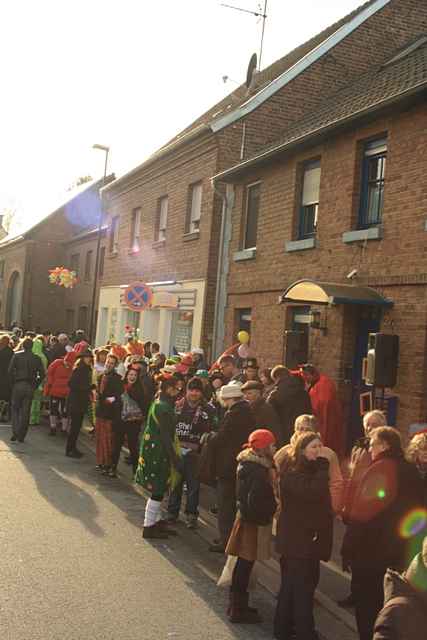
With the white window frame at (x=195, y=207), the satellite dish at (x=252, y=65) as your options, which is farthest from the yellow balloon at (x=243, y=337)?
the satellite dish at (x=252, y=65)

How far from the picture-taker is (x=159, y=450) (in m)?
7.82

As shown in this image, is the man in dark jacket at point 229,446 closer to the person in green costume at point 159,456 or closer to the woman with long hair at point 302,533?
the person in green costume at point 159,456

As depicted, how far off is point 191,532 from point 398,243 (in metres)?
5.18

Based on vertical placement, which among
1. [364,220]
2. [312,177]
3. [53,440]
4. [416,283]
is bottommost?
[53,440]

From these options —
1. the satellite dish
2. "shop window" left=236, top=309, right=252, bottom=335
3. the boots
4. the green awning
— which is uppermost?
the satellite dish

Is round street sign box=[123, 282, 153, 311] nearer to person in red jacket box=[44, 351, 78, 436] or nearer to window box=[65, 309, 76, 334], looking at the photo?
person in red jacket box=[44, 351, 78, 436]

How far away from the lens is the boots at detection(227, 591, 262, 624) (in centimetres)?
547

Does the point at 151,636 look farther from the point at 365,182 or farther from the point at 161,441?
the point at 365,182

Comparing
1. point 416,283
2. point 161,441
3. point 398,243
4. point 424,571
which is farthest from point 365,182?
point 424,571

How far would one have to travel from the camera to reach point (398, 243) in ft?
34.9

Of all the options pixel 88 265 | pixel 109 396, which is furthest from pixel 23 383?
pixel 88 265

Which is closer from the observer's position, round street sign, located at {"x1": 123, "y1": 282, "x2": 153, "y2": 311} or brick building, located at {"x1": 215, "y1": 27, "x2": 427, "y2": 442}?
brick building, located at {"x1": 215, "y1": 27, "x2": 427, "y2": 442}

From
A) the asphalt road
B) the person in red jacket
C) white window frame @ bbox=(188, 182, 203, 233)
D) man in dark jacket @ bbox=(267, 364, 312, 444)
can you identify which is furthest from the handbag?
white window frame @ bbox=(188, 182, 203, 233)

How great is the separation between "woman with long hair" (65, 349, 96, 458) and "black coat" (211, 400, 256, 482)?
5638mm
